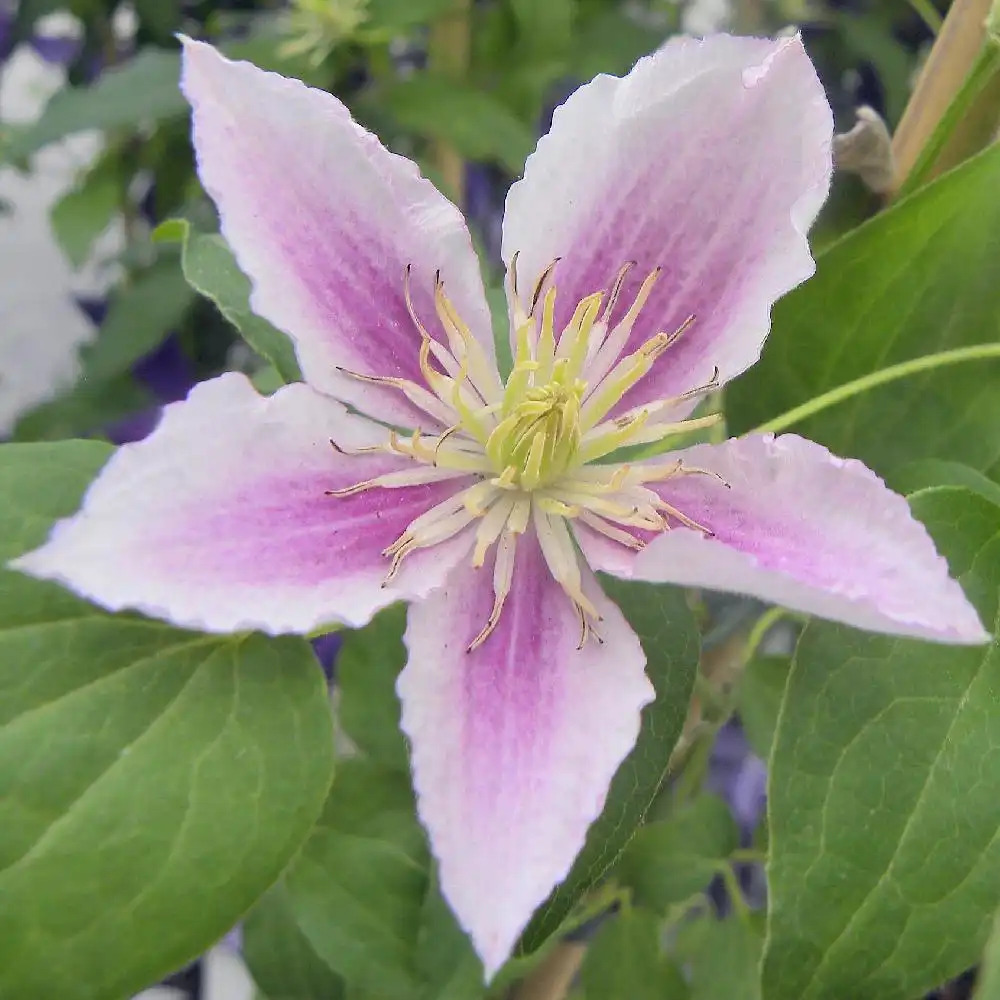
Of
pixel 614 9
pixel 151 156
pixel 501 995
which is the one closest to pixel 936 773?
pixel 501 995

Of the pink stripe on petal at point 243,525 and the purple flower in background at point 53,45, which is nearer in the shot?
the pink stripe on petal at point 243,525

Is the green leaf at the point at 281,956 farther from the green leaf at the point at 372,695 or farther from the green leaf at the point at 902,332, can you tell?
the green leaf at the point at 902,332

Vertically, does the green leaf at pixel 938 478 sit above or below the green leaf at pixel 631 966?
above

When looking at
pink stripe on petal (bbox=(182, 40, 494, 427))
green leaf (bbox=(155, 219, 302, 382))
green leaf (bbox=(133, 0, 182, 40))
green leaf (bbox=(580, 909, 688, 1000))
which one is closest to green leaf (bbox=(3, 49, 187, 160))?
green leaf (bbox=(133, 0, 182, 40))

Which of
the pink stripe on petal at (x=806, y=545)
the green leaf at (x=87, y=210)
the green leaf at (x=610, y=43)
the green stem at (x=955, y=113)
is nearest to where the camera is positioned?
the pink stripe on petal at (x=806, y=545)

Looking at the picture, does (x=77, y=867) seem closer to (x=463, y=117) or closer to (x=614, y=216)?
(x=614, y=216)

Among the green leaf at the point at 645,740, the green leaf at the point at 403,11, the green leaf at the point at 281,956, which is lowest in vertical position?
the green leaf at the point at 281,956

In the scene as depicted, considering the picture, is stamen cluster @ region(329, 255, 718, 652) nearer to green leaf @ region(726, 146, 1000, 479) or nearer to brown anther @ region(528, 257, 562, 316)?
brown anther @ region(528, 257, 562, 316)

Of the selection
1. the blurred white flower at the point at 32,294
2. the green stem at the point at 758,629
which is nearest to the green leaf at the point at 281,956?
the green stem at the point at 758,629
